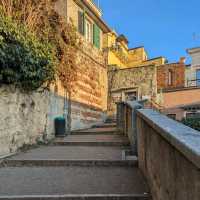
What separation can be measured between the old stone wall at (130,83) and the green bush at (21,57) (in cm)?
1062

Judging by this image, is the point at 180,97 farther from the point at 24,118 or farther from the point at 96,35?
the point at 24,118

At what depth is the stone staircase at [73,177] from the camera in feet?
12.5

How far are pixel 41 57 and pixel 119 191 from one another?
4750 millimetres

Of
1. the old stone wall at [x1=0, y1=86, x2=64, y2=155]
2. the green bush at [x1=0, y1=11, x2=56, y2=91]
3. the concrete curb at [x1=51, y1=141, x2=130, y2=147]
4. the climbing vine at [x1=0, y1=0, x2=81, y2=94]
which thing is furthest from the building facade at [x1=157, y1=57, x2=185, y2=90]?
the green bush at [x1=0, y1=11, x2=56, y2=91]

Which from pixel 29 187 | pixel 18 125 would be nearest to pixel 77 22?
pixel 18 125

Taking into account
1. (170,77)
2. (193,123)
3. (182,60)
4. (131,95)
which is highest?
(182,60)

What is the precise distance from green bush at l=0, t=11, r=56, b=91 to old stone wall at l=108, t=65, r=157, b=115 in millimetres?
10620

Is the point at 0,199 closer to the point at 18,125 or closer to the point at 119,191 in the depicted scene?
the point at 119,191

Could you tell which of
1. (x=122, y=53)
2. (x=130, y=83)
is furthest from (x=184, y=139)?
(x=122, y=53)

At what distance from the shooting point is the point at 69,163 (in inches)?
224

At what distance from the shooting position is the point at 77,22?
12.6 m

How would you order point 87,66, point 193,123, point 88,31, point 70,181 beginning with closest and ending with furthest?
1. point 70,181
2. point 87,66
3. point 88,31
4. point 193,123

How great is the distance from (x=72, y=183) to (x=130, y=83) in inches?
579

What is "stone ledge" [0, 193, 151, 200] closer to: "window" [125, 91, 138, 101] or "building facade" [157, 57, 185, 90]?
"window" [125, 91, 138, 101]
